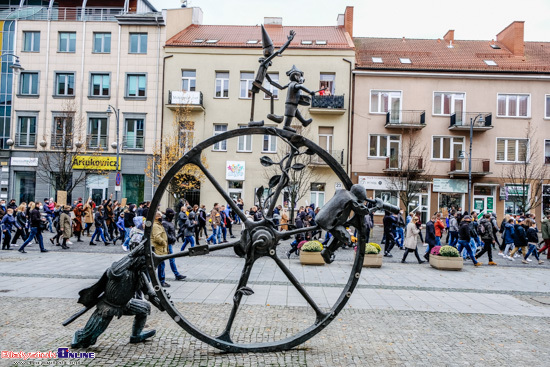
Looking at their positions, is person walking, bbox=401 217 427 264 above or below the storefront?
below

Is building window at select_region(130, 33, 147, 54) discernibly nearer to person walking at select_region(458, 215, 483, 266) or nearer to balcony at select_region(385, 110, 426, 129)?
balcony at select_region(385, 110, 426, 129)

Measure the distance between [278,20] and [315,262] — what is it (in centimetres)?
2747

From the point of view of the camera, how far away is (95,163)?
31.4 m

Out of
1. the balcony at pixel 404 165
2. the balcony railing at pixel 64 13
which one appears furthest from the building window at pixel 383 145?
the balcony railing at pixel 64 13

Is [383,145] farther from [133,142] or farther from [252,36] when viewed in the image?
[133,142]

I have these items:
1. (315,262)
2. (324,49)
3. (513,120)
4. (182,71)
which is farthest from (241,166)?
(513,120)

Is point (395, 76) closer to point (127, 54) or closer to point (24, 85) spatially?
point (127, 54)

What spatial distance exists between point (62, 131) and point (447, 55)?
95.5ft

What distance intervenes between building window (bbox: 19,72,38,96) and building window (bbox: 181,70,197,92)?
11.2 meters

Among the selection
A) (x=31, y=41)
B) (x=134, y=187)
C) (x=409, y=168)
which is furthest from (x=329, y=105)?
(x=31, y=41)

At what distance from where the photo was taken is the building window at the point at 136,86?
Answer: 32312mm

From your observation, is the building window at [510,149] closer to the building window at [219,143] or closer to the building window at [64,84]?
the building window at [219,143]

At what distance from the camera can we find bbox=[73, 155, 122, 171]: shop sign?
3125cm

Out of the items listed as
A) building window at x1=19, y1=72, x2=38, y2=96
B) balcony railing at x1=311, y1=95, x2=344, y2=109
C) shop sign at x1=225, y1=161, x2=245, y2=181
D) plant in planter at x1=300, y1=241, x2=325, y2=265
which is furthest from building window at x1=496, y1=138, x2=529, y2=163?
building window at x1=19, y1=72, x2=38, y2=96
